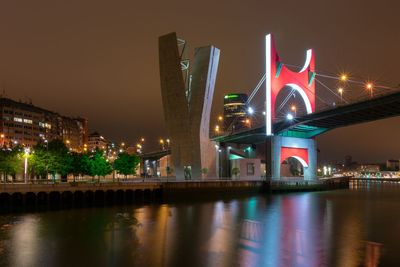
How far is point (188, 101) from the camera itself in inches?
2319

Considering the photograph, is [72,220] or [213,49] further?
[213,49]

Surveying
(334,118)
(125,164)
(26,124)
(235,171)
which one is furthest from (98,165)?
(26,124)

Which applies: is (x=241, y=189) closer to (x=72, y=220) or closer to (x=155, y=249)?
(x=72, y=220)

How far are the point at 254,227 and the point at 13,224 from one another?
14084 mm

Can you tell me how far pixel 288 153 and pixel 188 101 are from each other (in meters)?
16.9

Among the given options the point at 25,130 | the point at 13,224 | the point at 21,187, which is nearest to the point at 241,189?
the point at 21,187

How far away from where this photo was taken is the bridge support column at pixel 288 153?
198ft

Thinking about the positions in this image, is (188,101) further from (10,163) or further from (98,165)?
(10,163)

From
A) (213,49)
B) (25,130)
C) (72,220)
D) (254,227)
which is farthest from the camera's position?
(25,130)

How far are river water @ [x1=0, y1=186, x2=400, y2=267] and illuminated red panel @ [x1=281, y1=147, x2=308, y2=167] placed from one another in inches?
1204

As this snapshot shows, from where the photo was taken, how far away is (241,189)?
53688 mm

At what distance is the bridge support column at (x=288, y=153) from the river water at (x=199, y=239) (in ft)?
91.7

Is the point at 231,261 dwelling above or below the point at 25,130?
below

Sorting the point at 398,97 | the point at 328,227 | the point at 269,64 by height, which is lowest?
the point at 328,227
